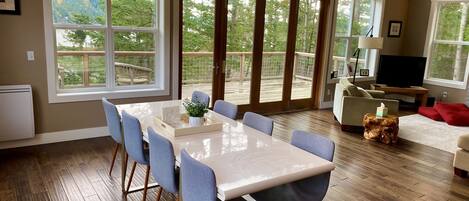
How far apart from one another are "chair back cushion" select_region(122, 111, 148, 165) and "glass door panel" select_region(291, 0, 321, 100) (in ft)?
13.8

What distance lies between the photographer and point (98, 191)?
3.12 meters

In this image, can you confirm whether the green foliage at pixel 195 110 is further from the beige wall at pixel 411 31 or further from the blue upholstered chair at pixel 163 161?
the beige wall at pixel 411 31

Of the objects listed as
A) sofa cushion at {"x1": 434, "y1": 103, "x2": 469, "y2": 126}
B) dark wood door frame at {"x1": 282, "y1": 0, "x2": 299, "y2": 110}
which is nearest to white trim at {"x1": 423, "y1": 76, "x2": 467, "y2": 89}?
sofa cushion at {"x1": 434, "y1": 103, "x2": 469, "y2": 126}

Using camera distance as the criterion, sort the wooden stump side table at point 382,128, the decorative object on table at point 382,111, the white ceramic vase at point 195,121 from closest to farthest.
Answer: the white ceramic vase at point 195,121, the wooden stump side table at point 382,128, the decorative object on table at point 382,111

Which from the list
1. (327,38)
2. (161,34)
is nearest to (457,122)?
(327,38)

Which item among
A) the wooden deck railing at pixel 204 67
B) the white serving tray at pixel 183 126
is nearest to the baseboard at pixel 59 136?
the wooden deck railing at pixel 204 67

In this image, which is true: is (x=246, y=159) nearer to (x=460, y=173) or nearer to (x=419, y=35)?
(x=460, y=173)

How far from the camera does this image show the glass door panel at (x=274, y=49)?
588cm

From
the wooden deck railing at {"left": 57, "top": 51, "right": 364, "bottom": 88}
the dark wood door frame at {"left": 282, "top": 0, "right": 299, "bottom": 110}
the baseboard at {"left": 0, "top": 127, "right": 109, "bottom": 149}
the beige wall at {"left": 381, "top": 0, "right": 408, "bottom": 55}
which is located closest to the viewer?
the baseboard at {"left": 0, "top": 127, "right": 109, "bottom": 149}

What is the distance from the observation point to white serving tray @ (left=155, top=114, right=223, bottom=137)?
8.13 ft

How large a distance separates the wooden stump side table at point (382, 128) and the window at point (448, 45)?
3144 millimetres

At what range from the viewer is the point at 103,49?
4.52m

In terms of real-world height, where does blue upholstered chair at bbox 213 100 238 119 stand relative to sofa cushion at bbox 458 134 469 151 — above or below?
above

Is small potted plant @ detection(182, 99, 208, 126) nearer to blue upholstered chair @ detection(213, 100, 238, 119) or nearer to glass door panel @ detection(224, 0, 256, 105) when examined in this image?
blue upholstered chair @ detection(213, 100, 238, 119)
